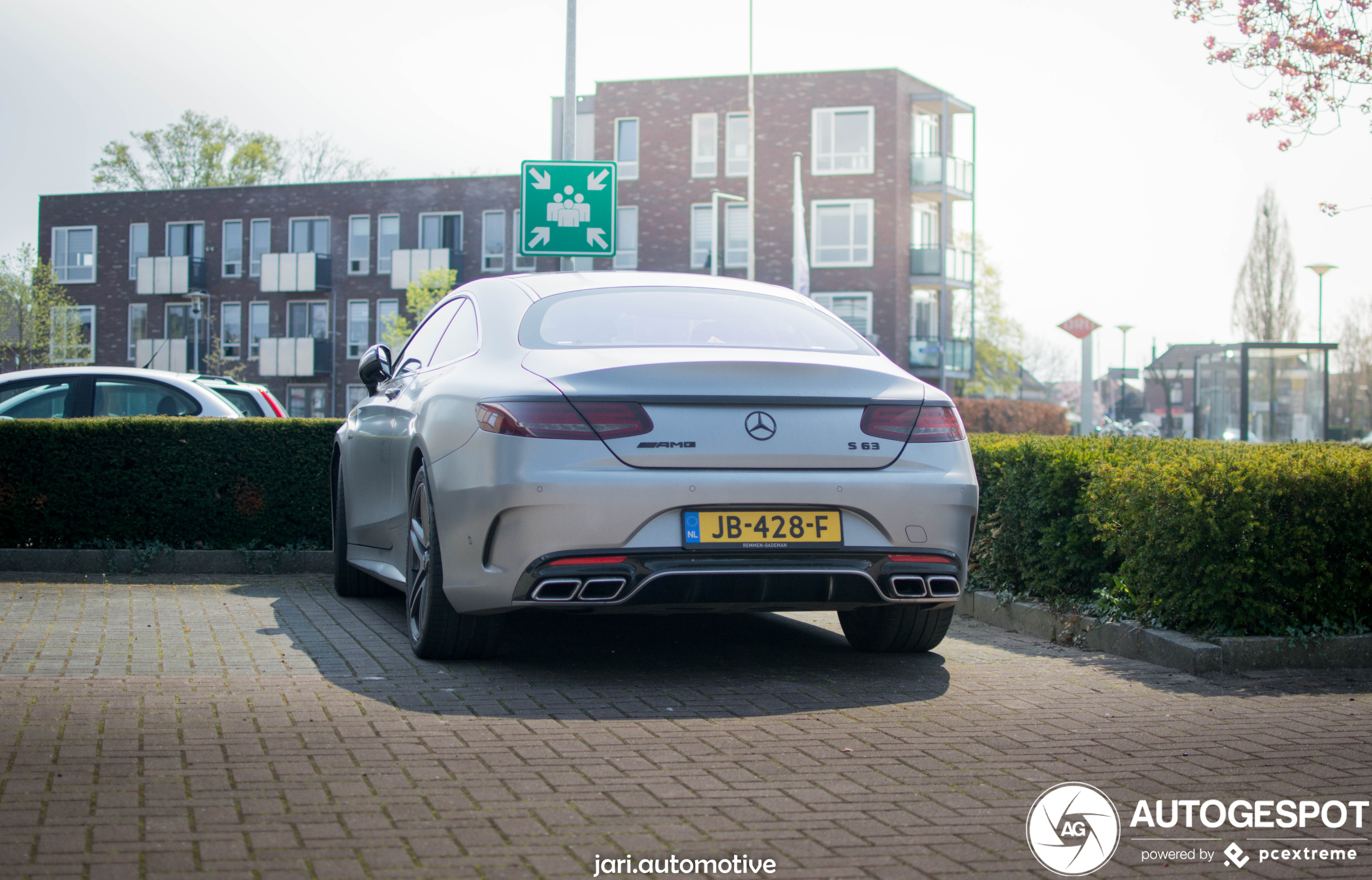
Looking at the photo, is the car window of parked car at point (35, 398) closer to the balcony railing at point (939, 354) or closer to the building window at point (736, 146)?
the building window at point (736, 146)

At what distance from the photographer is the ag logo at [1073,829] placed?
328 cm

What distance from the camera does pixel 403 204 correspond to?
55562 millimetres

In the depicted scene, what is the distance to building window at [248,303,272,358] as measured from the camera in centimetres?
5678

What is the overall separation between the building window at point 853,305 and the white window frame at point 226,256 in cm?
2482

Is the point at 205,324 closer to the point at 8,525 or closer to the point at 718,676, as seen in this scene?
the point at 8,525

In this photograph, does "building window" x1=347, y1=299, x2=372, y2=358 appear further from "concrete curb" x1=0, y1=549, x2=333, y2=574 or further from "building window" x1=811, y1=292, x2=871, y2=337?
"concrete curb" x1=0, y1=549, x2=333, y2=574

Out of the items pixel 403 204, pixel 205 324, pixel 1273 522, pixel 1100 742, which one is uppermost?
pixel 403 204

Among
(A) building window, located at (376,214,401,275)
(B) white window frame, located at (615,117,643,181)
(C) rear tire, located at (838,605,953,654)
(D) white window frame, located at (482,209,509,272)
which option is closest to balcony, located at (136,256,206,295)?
(A) building window, located at (376,214,401,275)

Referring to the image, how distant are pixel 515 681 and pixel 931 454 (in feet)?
6.07

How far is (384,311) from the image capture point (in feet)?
182

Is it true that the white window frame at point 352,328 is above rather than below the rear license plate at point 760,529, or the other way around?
above

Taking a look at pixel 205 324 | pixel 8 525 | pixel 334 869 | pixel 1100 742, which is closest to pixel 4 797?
pixel 334 869

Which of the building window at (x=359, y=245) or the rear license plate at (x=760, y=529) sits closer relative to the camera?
the rear license plate at (x=760, y=529)

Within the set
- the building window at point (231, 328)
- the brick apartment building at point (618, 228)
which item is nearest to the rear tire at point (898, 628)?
the brick apartment building at point (618, 228)
